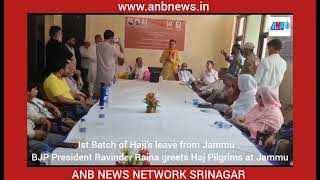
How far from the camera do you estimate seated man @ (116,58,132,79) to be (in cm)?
219

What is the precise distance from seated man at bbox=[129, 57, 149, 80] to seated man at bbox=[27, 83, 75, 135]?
0.40 m

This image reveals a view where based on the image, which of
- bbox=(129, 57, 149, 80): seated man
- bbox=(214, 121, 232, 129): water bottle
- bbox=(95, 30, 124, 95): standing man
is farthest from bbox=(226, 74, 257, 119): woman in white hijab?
bbox=(95, 30, 124, 95): standing man

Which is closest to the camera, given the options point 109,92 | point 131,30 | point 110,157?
point 110,157

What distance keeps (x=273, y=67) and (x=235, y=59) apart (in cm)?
18

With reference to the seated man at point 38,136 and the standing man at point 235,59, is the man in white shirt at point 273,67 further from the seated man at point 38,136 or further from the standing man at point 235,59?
the seated man at point 38,136

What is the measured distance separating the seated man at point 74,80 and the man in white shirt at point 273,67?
0.88m

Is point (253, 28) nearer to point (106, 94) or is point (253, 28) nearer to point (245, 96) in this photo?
point (245, 96)

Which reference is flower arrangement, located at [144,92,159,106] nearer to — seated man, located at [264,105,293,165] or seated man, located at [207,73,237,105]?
seated man, located at [207,73,237,105]

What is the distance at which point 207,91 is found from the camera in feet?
7.36

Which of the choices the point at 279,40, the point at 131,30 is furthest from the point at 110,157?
the point at 279,40

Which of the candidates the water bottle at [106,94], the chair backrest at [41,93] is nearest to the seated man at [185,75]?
the water bottle at [106,94]

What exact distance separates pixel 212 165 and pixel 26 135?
880mm

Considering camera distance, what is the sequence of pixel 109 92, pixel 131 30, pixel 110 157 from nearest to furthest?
pixel 110 157
pixel 131 30
pixel 109 92
